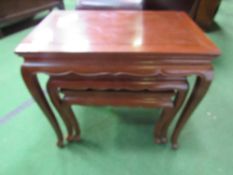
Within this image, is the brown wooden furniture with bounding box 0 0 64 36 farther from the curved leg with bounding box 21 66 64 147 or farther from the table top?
the curved leg with bounding box 21 66 64 147

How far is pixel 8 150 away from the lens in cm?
116

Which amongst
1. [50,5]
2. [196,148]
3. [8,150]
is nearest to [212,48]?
[196,148]

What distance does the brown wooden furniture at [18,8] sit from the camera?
213cm

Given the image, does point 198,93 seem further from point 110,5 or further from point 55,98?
point 110,5

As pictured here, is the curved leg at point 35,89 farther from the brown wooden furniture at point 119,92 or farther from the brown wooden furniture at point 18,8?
the brown wooden furniture at point 18,8

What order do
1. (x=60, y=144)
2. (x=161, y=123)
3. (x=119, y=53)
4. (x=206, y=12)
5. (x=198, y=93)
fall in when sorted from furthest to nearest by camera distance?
(x=206, y=12)
(x=60, y=144)
(x=161, y=123)
(x=198, y=93)
(x=119, y=53)

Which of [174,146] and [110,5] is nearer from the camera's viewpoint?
[174,146]

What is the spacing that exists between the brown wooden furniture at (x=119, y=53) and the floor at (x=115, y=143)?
415 millimetres

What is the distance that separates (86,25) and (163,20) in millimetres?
401

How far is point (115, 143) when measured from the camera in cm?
119

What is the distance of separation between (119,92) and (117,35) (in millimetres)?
263

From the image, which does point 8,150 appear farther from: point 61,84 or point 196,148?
point 196,148

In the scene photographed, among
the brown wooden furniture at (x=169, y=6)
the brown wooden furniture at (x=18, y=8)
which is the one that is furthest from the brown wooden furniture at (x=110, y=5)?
the brown wooden furniture at (x=18, y=8)

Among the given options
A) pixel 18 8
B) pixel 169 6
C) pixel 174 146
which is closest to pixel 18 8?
pixel 18 8
